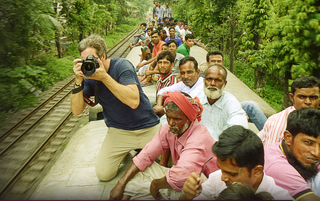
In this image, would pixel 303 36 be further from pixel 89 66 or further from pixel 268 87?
pixel 268 87

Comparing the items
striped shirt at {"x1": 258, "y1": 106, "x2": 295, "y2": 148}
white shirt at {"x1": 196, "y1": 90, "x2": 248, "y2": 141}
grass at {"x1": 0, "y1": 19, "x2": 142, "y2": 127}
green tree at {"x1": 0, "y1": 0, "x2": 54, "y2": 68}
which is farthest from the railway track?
striped shirt at {"x1": 258, "y1": 106, "x2": 295, "y2": 148}

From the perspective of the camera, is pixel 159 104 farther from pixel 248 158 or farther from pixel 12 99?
pixel 12 99

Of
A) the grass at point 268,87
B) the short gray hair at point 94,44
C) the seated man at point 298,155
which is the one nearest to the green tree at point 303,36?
the seated man at point 298,155

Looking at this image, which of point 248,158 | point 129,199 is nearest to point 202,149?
point 248,158

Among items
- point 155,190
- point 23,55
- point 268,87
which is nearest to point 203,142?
point 155,190

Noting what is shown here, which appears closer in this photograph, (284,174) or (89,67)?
(284,174)

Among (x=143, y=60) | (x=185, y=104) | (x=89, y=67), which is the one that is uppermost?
(x=89, y=67)

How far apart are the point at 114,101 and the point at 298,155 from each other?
72.6 inches

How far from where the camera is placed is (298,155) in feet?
5.97

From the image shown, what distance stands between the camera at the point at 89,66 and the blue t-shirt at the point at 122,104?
0.41 m

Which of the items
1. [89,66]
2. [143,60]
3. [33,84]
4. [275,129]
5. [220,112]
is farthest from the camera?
[33,84]

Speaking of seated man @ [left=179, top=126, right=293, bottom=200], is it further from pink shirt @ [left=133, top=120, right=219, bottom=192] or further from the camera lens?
the camera lens

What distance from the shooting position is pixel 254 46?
9.23 m

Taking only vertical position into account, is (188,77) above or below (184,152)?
above
